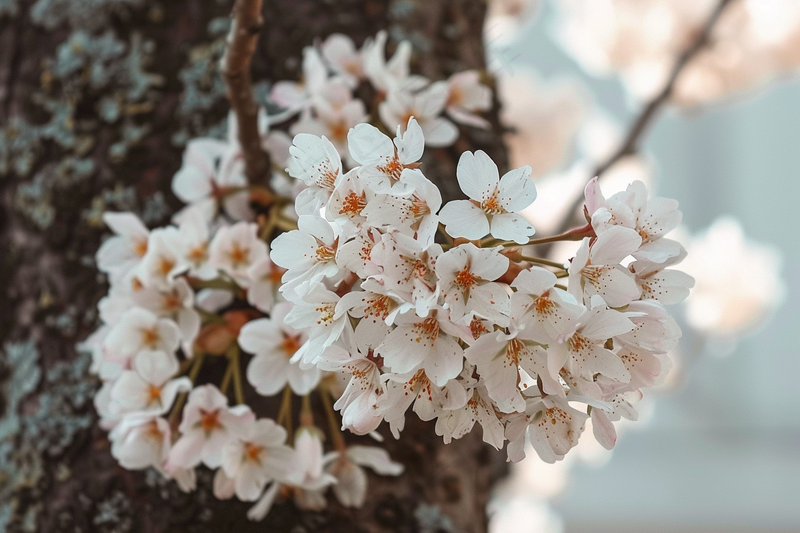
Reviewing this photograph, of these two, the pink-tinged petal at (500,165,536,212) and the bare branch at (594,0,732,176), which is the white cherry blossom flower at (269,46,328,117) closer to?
the pink-tinged petal at (500,165,536,212)

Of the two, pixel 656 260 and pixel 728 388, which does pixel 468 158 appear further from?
pixel 728 388

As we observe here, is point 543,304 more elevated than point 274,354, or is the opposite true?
point 543,304

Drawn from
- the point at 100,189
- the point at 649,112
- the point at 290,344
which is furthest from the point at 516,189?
the point at 649,112

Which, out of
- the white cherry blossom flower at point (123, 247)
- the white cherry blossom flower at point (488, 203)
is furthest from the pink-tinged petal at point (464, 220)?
the white cherry blossom flower at point (123, 247)

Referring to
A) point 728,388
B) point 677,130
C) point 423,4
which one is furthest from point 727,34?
point 728,388

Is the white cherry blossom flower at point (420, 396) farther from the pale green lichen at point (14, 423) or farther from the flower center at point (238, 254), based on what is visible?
the pale green lichen at point (14, 423)

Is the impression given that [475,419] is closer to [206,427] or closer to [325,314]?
[325,314]

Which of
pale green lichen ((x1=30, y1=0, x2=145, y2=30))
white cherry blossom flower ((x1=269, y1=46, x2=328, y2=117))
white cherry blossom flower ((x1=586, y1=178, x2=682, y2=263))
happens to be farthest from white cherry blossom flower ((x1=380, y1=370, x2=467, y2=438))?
pale green lichen ((x1=30, y1=0, x2=145, y2=30))
